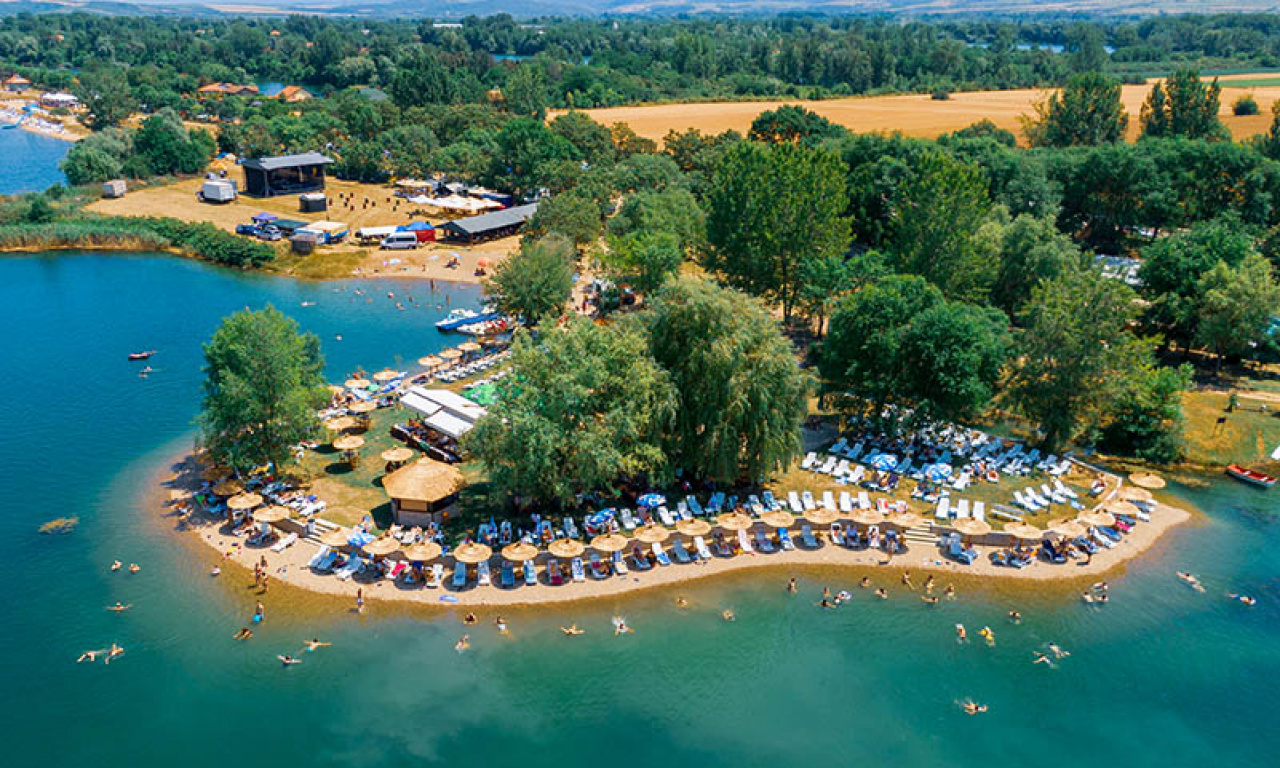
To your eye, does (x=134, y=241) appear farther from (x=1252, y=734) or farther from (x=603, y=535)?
(x=1252, y=734)

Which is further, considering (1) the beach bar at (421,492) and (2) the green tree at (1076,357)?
(2) the green tree at (1076,357)

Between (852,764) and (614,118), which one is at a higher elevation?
(614,118)

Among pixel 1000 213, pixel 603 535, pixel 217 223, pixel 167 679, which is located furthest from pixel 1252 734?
pixel 217 223

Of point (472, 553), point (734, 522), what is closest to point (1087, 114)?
point (734, 522)

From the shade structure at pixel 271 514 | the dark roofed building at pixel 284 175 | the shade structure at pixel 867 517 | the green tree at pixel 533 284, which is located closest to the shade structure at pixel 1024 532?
the shade structure at pixel 867 517

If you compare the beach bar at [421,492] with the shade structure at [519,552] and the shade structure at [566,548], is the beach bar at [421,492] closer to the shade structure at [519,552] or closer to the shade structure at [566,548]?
the shade structure at [519,552]

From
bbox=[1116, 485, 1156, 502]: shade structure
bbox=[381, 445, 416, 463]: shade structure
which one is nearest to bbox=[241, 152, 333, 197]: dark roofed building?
bbox=[381, 445, 416, 463]: shade structure
